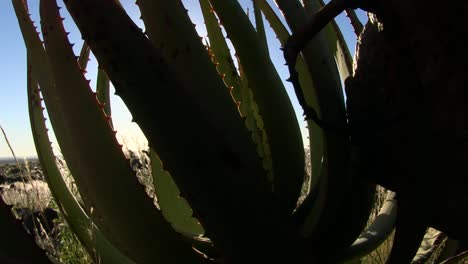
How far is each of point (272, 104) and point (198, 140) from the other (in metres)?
0.39

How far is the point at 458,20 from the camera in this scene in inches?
23.0

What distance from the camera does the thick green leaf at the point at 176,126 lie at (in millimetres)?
651

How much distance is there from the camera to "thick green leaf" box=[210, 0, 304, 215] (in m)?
0.97

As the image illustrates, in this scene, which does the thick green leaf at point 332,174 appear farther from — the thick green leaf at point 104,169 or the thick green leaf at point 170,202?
the thick green leaf at point 170,202

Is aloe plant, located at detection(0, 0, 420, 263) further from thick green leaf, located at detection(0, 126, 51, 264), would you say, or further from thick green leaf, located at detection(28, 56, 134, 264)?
thick green leaf, located at detection(0, 126, 51, 264)

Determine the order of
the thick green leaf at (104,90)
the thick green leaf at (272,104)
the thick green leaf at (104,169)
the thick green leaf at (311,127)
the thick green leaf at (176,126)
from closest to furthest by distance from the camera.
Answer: the thick green leaf at (176,126) → the thick green leaf at (104,169) → the thick green leaf at (272,104) → the thick green leaf at (311,127) → the thick green leaf at (104,90)

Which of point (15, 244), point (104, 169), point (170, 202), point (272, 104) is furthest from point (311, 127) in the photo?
point (15, 244)

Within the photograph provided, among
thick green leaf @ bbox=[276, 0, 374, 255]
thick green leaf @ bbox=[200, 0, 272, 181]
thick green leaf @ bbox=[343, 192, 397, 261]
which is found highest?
thick green leaf @ bbox=[200, 0, 272, 181]

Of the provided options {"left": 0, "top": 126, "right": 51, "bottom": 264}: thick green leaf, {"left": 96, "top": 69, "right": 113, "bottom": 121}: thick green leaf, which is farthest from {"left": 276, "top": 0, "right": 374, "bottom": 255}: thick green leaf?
{"left": 96, "top": 69, "right": 113, "bottom": 121}: thick green leaf

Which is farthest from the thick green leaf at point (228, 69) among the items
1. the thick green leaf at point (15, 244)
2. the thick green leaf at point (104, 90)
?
the thick green leaf at point (15, 244)

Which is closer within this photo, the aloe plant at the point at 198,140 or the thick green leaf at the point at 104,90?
the aloe plant at the point at 198,140

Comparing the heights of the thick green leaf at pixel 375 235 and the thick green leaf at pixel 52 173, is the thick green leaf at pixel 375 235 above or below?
below

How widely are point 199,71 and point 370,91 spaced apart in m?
0.28

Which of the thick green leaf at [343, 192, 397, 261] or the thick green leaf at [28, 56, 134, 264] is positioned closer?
the thick green leaf at [343, 192, 397, 261]
